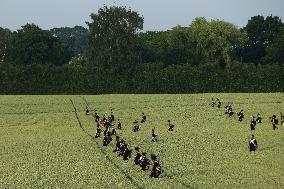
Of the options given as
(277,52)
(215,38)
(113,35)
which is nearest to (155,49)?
(215,38)

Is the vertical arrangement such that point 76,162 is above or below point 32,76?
below

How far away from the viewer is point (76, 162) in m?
35.5

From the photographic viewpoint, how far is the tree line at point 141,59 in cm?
8581

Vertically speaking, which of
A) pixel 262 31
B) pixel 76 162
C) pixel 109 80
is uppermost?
pixel 262 31

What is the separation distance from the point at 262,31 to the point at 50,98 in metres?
80.4

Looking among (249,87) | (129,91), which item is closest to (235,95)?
(249,87)

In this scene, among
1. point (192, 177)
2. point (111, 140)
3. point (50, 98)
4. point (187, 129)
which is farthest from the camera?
point (50, 98)

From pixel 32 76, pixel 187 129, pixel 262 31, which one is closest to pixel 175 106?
pixel 187 129

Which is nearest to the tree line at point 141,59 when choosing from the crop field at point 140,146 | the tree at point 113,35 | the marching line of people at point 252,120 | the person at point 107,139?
the tree at point 113,35

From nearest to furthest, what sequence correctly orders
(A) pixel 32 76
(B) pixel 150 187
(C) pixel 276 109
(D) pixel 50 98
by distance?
(B) pixel 150 187
(C) pixel 276 109
(D) pixel 50 98
(A) pixel 32 76

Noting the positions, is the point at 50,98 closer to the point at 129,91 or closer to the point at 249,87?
the point at 129,91

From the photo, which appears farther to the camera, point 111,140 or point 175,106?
point 175,106

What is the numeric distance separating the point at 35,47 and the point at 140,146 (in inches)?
3120

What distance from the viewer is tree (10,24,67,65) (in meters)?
114
